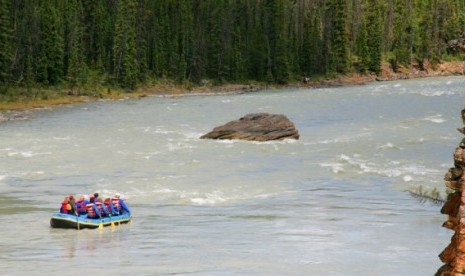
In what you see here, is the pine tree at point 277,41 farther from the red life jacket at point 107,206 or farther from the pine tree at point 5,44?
the red life jacket at point 107,206

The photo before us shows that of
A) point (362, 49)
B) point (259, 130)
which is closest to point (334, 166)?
point (259, 130)

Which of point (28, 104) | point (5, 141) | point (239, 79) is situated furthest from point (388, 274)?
point (239, 79)

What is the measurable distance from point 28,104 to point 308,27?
239 ft

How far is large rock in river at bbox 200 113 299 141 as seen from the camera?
171 feet

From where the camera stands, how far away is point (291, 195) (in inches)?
1296

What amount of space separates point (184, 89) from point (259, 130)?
214ft

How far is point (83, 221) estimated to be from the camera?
2719cm

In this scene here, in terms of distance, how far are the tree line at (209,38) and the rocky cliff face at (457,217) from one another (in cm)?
8958

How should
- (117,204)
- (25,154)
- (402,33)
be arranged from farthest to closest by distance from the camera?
1. (402,33)
2. (25,154)
3. (117,204)

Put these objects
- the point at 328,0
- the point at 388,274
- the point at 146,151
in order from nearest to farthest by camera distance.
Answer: the point at 388,274, the point at 146,151, the point at 328,0

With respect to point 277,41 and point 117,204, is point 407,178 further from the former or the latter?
point 277,41

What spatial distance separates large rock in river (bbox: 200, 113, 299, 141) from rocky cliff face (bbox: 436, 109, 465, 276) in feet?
142

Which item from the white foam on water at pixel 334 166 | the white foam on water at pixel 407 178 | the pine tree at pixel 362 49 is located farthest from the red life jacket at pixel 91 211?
the pine tree at pixel 362 49

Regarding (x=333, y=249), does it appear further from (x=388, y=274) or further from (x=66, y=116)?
(x=66, y=116)
